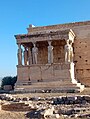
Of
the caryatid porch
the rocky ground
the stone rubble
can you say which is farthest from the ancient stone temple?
the stone rubble

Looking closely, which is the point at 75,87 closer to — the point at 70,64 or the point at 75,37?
the point at 70,64

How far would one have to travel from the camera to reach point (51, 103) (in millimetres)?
18031

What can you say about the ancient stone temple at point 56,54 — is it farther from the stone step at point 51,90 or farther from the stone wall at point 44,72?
the stone step at point 51,90

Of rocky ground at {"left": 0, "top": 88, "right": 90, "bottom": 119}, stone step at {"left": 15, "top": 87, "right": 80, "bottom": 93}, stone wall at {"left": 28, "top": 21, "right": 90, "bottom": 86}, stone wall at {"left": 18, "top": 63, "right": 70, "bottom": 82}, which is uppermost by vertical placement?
stone wall at {"left": 28, "top": 21, "right": 90, "bottom": 86}

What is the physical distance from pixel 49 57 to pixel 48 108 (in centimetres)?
1262

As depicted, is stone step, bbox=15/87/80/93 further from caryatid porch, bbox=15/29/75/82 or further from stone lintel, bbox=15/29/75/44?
stone lintel, bbox=15/29/75/44

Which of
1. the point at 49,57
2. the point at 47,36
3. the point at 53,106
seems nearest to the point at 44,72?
the point at 49,57

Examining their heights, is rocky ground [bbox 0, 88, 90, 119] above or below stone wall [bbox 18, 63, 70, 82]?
below

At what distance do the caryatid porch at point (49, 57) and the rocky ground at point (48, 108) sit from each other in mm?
5887

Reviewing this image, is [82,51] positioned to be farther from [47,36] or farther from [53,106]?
[53,106]

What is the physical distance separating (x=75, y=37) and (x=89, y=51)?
2.07 metres

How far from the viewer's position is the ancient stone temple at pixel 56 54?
2638 cm

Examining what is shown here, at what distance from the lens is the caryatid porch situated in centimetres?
2625

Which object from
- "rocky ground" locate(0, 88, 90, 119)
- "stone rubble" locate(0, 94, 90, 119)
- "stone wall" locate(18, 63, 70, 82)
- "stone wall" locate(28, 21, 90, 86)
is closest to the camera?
"rocky ground" locate(0, 88, 90, 119)
